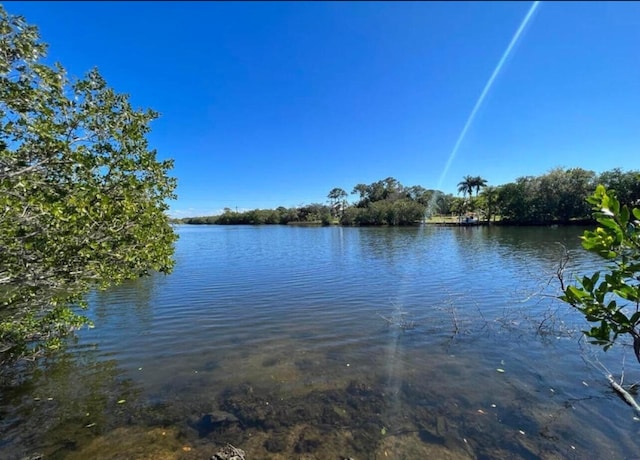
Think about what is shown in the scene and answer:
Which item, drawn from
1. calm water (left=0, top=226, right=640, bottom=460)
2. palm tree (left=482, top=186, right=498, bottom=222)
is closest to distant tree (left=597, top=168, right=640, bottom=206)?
palm tree (left=482, top=186, right=498, bottom=222)

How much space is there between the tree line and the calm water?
3053cm

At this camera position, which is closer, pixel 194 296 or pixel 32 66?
pixel 32 66

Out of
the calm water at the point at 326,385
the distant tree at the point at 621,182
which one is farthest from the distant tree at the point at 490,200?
the calm water at the point at 326,385

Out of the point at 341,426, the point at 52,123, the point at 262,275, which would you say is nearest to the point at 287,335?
Result: the point at 341,426

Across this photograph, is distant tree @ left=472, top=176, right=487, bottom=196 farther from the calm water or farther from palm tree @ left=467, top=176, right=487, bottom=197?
the calm water

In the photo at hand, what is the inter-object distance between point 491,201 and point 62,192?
93950 millimetres

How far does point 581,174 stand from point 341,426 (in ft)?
288

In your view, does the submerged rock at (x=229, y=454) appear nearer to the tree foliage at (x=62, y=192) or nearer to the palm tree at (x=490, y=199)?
the tree foliage at (x=62, y=192)

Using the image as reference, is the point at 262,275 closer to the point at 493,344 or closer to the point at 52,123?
the point at 493,344

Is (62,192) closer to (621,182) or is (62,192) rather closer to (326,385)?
(326,385)

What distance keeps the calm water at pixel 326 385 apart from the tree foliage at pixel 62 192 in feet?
7.66

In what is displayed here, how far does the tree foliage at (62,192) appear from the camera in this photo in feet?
16.7

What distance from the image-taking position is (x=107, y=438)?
609cm

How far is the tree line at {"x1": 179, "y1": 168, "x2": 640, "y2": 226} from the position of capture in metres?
69.3
